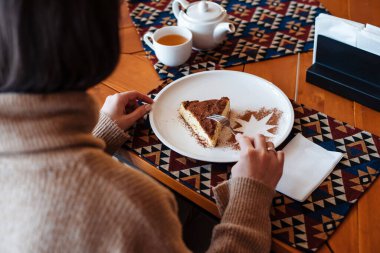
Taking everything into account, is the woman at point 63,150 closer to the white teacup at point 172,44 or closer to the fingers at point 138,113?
the fingers at point 138,113

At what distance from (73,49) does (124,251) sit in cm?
27

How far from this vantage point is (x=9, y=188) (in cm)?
54

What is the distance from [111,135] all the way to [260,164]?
13.9 inches

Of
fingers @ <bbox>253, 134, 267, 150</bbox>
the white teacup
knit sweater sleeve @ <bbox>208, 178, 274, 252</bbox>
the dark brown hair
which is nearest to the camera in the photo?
the dark brown hair

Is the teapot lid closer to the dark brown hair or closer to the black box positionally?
the black box

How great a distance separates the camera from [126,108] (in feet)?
3.32

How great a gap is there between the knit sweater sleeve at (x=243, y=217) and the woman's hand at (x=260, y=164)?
2 cm

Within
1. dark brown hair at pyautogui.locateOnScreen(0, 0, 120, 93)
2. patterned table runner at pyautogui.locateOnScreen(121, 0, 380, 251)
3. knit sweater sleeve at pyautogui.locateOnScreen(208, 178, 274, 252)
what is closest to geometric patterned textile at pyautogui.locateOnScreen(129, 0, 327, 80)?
patterned table runner at pyautogui.locateOnScreen(121, 0, 380, 251)

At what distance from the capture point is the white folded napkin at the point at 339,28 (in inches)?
37.7

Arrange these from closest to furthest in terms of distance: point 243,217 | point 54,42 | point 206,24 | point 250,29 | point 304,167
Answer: point 54,42
point 243,217
point 304,167
point 206,24
point 250,29

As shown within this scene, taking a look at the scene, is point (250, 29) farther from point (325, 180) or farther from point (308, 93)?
point (325, 180)

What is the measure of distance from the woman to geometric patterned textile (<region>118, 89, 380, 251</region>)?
0.89ft

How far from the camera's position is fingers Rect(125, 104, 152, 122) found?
0.97 m

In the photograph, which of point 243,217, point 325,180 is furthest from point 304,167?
point 243,217
